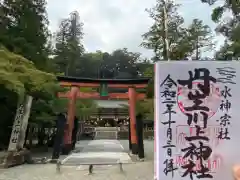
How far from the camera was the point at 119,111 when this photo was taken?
3900cm

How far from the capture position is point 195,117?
112 inches

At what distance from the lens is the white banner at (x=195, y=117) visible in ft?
9.27

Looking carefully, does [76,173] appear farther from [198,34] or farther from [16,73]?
[198,34]

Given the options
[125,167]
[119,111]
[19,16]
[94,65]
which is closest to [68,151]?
[125,167]

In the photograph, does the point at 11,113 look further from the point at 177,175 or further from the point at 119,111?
the point at 119,111

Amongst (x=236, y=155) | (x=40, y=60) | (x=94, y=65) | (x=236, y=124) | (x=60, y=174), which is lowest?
(x=60, y=174)

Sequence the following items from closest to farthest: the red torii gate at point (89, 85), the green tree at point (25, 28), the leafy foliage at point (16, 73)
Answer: the leafy foliage at point (16, 73) < the green tree at point (25, 28) < the red torii gate at point (89, 85)

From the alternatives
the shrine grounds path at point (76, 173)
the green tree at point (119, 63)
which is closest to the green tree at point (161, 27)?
the shrine grounds path at point (76, 173)

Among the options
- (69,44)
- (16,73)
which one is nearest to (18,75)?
(16,73)

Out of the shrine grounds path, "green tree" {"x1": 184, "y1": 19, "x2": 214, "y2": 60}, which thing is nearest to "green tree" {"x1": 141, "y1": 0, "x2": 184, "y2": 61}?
"green tree" {"x1": 184, "y1": 19, "x2": 214, "y2": 60}

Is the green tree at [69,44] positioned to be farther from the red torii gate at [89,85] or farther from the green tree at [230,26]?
the green tree at [230,26]

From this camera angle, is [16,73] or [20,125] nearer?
[16,73]

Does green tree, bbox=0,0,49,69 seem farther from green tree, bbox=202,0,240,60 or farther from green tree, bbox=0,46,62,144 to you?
green tree, bbox=202,0,240,60

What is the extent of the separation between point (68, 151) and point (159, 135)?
12.6 metres
